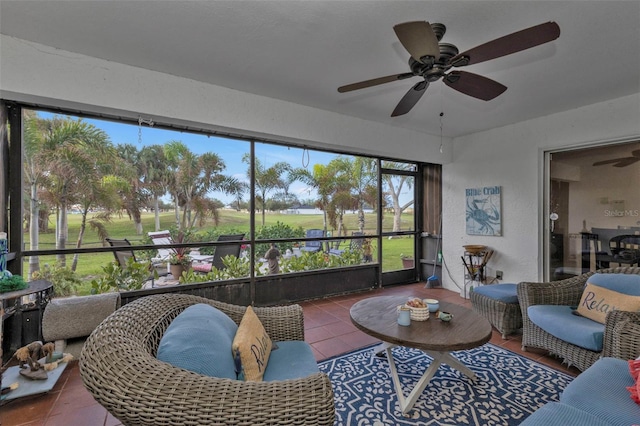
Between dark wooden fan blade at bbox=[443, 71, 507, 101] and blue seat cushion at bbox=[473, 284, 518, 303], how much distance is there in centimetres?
202

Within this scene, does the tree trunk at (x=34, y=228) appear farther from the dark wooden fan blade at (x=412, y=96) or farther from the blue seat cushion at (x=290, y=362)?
the dark wooden fan blade at (x=412, y=96)

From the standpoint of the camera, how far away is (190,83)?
3.01 m

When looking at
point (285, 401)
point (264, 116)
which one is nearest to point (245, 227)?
point (264, 116)

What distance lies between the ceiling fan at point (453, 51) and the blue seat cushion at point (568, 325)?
6.20 ft

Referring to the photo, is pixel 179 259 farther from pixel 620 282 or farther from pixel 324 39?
pixel 620 282

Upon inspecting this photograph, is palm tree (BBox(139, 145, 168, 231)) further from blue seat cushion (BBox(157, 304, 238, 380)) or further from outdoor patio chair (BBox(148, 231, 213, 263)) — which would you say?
blue seat cushion (BBox(157, 304, 238, 380))

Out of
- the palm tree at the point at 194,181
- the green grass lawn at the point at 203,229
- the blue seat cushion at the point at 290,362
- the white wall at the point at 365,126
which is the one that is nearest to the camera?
the blue seat cushion at the point at 290,362

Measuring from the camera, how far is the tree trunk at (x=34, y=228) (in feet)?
9.53

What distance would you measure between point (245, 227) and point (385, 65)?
2.64 meters

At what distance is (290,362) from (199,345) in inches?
22.6

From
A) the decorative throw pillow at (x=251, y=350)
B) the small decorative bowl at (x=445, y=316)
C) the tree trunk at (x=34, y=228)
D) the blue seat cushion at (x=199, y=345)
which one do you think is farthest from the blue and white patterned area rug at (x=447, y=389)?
the tree trunk at (x=34, y=228)

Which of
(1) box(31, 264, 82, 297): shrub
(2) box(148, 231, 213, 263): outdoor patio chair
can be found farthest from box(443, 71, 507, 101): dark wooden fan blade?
(1) box(31, 264, 82, 297): shrub

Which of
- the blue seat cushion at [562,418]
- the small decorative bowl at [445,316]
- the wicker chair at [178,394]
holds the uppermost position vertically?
the wicker chair at [178,394]

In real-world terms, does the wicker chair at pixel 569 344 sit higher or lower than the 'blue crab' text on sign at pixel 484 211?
lower
